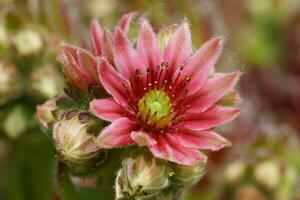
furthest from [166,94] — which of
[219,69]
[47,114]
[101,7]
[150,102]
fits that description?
[101,7]

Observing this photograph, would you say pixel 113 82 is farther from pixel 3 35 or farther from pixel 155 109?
pixel 3 35

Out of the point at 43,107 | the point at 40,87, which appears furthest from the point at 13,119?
the point at 43,107

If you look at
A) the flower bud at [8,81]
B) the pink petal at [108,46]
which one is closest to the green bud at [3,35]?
the flower bud at [8,81]

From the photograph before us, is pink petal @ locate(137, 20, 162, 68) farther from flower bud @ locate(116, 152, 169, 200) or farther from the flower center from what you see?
flower bud @ locate(116, 152, 169, 200)

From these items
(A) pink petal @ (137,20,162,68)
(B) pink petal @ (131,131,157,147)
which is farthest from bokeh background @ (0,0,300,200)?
(B) pink petal @ (131,131,157,147)

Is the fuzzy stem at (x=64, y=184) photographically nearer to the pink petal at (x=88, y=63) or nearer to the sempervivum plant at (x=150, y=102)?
the sempervivum plant at (x=150, y=102)

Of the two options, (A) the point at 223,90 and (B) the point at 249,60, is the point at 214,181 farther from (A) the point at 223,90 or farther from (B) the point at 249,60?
(A) the point at 223,90
